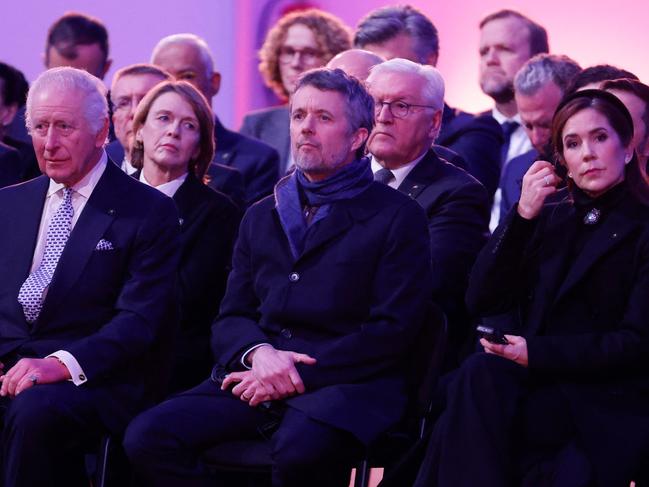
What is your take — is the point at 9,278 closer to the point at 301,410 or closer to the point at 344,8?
the point at 301,410

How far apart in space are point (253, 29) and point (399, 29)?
2426mm

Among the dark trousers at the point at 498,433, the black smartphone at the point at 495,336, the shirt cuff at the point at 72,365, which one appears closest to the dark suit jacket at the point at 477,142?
the black smartphone at the point at 495,336

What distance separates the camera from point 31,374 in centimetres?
359

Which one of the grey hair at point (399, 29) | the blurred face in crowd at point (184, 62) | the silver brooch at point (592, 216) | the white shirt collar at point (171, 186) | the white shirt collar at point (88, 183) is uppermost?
the grey hair at point (399, 29)

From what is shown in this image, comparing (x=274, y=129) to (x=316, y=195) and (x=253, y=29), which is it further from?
(x=316, y=195)

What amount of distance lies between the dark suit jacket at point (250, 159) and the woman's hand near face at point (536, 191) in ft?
6.14

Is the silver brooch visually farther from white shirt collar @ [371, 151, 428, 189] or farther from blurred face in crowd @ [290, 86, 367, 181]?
white shirt collar @ [371, 151, 428, 189]

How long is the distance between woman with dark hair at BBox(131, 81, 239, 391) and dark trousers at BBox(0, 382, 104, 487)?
0.53 metres

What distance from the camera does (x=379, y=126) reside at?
14.5ft

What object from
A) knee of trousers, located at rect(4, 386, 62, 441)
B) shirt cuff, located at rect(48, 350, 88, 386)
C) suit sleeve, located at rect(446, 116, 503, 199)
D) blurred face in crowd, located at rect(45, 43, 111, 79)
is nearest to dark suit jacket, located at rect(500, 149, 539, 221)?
suit sleeve, located at rect(446, 116, 503, 199)

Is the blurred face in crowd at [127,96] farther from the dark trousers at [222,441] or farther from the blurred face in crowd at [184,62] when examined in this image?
the dark trousers at [222,441]

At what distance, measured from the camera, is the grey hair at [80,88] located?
393 cm

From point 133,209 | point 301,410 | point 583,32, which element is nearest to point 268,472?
point 301,410

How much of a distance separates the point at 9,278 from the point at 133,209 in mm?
437
